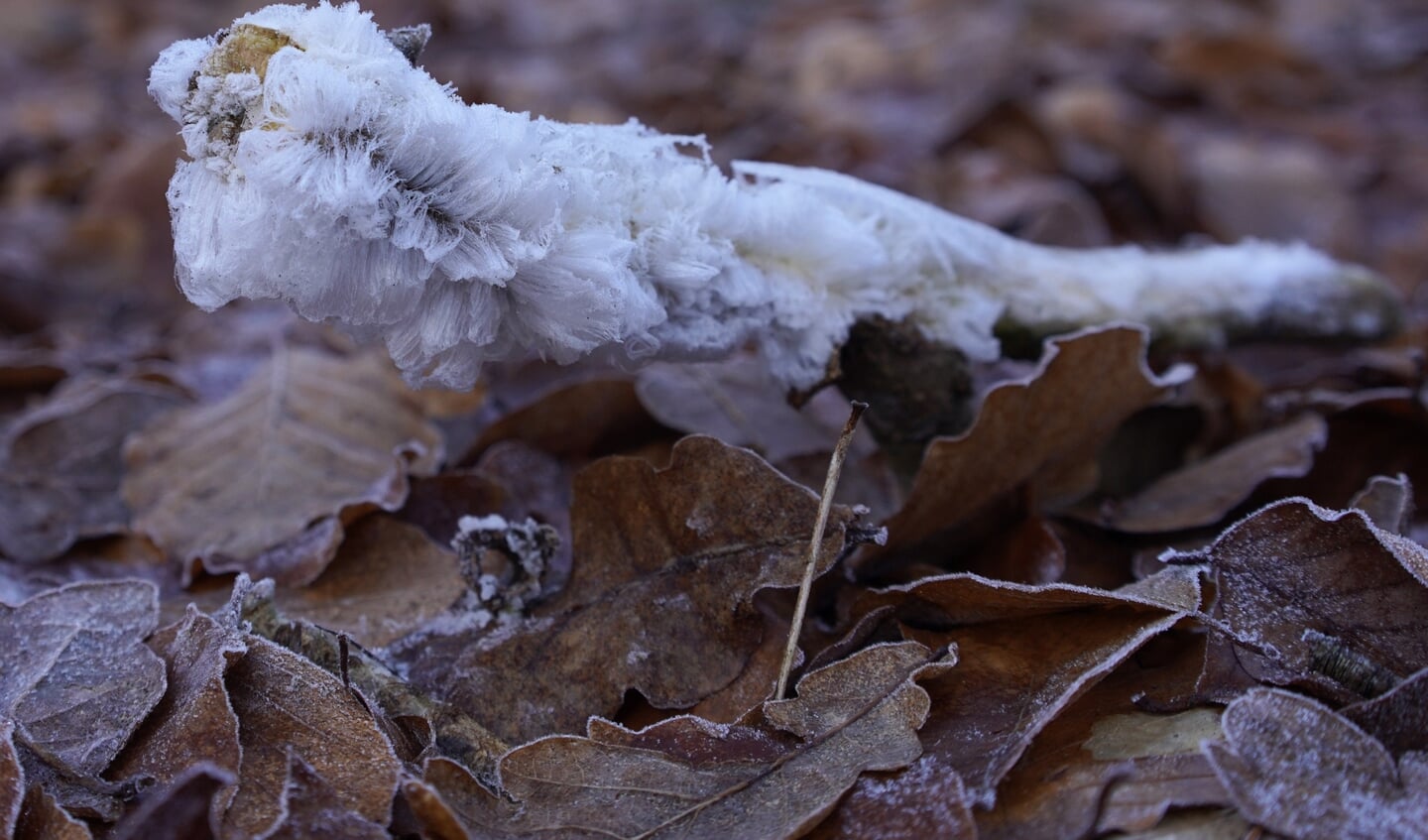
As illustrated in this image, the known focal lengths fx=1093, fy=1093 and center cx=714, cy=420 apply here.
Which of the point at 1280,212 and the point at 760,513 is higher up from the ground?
the point at 760,513

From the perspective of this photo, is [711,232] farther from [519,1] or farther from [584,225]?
[519,1]

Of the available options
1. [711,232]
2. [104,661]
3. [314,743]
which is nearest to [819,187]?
[711,232]

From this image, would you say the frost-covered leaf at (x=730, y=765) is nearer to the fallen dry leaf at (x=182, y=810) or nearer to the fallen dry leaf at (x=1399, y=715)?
the fallen dry leaf at (x=182, y=810)

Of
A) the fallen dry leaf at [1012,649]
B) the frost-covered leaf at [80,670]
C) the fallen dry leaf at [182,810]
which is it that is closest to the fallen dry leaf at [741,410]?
the fallen dry leaf at [1012,649]

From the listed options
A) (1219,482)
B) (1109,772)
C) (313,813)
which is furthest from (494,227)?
(1219,482)

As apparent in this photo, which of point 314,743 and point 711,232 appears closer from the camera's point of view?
point 314,743

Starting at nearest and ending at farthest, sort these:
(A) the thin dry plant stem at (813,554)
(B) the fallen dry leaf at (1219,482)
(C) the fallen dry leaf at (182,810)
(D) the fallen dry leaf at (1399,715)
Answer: (C) the fallen dry leaf at (182,810) → (D) the fallen dry leaf at (1399,715) → (A) the thin dry plant stem at (813,554) → (B) the fallen dry leaf at (1219,482)
